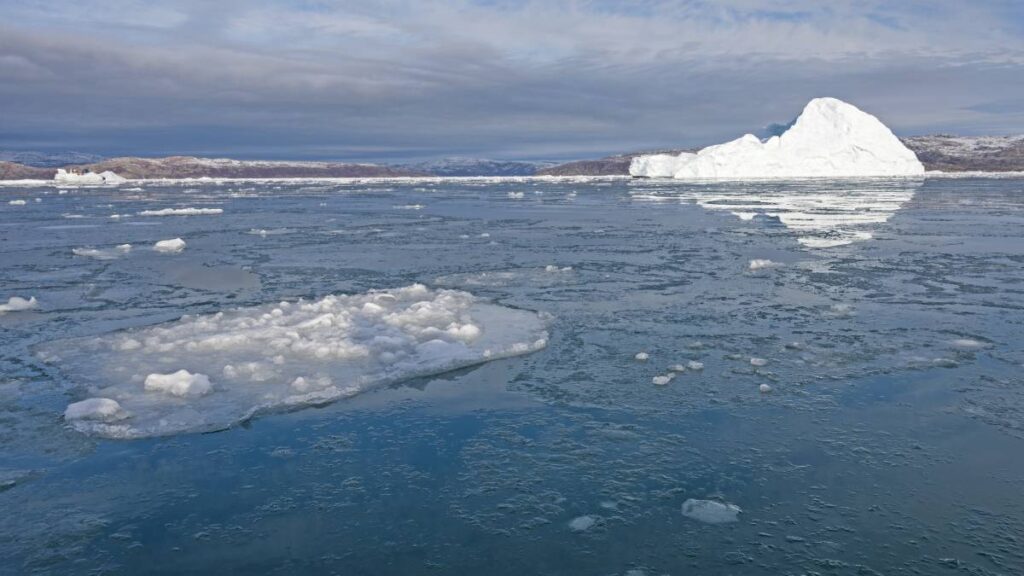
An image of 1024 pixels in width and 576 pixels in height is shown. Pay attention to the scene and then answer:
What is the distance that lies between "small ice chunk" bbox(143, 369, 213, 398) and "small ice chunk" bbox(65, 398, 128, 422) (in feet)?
1.86

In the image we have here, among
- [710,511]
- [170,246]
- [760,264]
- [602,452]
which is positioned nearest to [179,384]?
[602,452]

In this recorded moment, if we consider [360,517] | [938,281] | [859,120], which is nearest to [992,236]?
[938,281]

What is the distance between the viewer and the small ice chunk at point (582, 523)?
17.4ft

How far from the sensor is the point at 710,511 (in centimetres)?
550

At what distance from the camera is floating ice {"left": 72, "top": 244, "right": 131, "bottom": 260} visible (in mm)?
19438

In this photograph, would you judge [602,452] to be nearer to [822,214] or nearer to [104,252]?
[104,252]

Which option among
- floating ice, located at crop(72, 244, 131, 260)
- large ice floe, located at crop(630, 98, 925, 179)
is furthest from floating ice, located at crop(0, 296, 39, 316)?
large ice floe, located at crop(630, 98, 925, 179)

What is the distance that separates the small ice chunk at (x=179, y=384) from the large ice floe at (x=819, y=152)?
78.4m

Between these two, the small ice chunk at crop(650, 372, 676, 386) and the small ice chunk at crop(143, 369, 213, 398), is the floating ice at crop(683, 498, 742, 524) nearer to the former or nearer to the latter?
the small ice chunk at crop(650, 372, 676, 386)

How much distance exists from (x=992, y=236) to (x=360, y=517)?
22107 millimetres

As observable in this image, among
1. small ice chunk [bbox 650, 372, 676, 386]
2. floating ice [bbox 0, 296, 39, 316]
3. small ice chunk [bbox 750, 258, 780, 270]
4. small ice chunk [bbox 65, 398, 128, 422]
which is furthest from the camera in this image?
small ice chunk [bbox 750, 258, 780, 270]

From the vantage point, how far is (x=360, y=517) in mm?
5504

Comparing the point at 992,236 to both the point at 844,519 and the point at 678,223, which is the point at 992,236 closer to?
the point at 678,223

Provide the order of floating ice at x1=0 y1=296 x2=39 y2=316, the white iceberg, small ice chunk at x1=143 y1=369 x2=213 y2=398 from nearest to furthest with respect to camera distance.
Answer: small ice chunk at x1=143 y1=369 x2=213 y2=398 < floating ice at x1=0 y1=296 x2=39 y2=316 < the white iceberg
